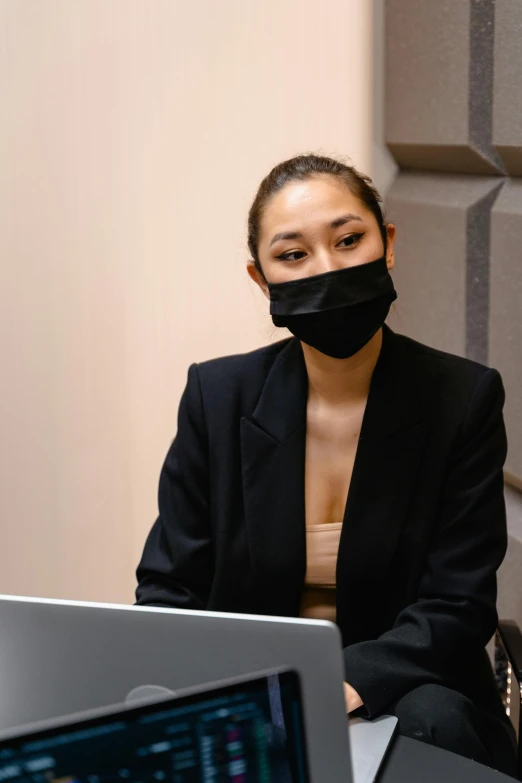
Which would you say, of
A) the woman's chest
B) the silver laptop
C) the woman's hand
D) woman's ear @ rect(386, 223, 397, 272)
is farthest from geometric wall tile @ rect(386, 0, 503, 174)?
the silver laptop

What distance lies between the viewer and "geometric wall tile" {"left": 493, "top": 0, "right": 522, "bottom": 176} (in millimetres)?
1655

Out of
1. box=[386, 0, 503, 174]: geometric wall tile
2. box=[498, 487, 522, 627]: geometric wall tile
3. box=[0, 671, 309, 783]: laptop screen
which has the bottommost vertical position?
box=[498, 487, 522, 627]: geometric wall tile

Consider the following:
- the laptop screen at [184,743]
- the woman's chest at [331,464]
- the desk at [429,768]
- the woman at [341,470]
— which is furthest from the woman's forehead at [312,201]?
the laptop screen at [184,743]

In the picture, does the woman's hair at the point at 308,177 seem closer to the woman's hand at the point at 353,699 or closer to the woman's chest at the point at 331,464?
the woman's chest at the point at 331,464

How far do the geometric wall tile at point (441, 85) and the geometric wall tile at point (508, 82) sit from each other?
0.05m

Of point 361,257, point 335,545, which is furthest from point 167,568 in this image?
point 361,257

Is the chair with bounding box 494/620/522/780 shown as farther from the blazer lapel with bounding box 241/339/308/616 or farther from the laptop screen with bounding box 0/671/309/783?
the laptop screen with bounding box 0/671/309/783

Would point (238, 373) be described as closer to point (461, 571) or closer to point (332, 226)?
point (332, 226)

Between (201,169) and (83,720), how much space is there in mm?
1865

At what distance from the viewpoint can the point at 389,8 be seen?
2.06 m

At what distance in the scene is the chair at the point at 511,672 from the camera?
1.30m

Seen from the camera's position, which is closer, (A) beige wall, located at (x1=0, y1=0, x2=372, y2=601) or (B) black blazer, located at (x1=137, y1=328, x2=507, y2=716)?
(B) black blazer, located at (x1=137, y1=328, x2=507, y2=716)

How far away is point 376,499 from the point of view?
146cm

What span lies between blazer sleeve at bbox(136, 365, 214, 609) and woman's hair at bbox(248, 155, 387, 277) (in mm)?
292
